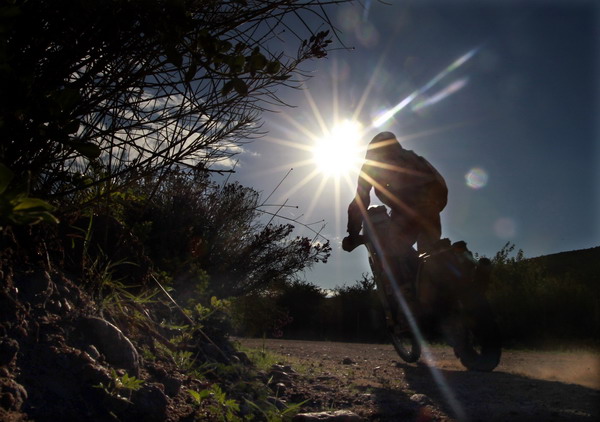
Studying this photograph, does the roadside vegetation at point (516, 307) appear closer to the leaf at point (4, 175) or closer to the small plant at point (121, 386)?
the small plant at point (121, 386)

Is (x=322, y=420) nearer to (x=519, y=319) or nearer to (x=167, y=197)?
(x=167, y=197)

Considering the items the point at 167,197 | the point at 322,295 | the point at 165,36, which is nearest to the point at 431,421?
the point at 165,36

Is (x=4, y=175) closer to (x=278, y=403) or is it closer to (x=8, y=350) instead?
(x=8, y=350)

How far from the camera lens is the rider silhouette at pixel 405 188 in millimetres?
4660

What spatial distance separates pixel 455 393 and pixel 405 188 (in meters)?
2.17

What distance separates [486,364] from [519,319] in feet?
35.1

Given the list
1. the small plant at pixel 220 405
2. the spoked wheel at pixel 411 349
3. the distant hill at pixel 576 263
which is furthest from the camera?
the distant hill at pixel 576 263

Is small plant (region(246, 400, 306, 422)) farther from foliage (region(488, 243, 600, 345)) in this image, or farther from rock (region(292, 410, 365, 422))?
foliage (region(488, 243, 600, 345))

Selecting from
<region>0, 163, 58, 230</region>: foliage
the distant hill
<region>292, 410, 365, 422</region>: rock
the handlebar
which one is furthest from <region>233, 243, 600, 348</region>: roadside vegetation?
<region>0, 163, 58, 230</region>: foliage

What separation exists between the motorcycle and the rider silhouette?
18 centimetres

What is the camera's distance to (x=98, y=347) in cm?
214

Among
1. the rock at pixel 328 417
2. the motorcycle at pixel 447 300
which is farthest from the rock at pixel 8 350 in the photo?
the motorcycle at pixel 447 300

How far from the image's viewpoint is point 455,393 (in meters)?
3.07

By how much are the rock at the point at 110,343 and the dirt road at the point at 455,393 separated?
1027 millimetres
